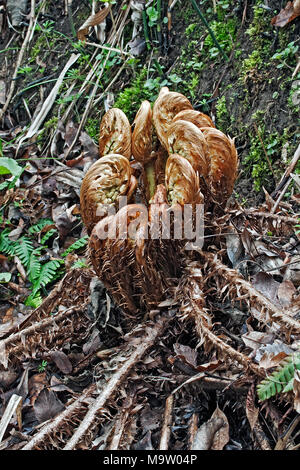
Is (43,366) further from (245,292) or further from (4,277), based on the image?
(245,292)

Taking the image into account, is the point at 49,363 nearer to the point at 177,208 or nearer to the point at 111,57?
the point at 177,208

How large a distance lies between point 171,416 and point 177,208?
80cm

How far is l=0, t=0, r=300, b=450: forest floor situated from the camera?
1.63m

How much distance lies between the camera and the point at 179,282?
2008mm

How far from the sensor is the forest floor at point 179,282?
5.36 feet

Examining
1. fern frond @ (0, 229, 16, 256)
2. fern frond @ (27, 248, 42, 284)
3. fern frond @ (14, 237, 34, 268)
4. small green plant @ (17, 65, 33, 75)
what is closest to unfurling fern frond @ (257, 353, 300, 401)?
fern frond @ (27, 248, 42, 284)

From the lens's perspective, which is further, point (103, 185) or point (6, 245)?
point (6, 245)

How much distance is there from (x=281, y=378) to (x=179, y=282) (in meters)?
0.71

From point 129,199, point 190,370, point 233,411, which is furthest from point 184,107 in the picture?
point 233,411

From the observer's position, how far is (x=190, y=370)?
175 cm

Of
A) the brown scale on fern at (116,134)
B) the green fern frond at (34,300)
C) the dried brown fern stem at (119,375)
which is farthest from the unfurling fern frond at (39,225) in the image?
the dried brown fern stem at (119,375)

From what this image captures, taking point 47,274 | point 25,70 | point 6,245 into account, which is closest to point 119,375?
point 47,274

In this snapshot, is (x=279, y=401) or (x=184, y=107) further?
(x=184, y=107)

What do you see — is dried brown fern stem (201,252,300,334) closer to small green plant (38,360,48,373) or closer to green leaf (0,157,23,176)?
small green plant (38,360,48,373)
